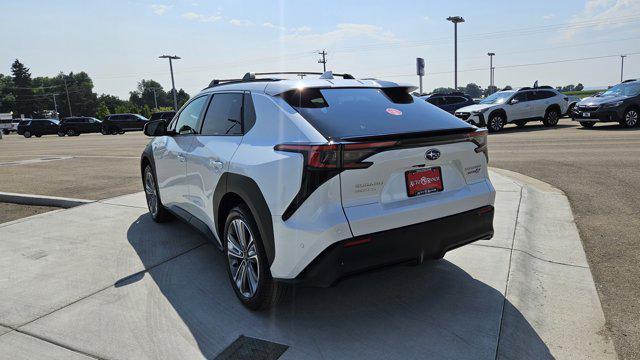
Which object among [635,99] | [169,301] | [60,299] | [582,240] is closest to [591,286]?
[582,240]

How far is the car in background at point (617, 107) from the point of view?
53.4 feet

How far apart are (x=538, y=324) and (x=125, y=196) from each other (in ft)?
21.2

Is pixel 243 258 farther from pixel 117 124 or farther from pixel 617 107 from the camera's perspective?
pixel 117 124

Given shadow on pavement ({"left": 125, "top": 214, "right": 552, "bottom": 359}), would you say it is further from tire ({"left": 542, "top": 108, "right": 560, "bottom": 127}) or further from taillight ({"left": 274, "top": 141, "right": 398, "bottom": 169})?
tire ({"left": 542, "top": 108, "right": 560, "bottom": 127})

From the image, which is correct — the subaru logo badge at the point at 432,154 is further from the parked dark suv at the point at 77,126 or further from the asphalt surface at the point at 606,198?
the parked dark suv at the point at 77,126

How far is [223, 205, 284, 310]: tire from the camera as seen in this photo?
317 centimetres

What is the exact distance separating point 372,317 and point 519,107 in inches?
698

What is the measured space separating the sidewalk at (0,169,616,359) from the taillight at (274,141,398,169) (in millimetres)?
1132

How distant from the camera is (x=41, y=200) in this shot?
7.22m

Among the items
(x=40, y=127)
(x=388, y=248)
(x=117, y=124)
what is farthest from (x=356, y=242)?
(x=40, y=127)

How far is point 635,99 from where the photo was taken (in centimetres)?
1627

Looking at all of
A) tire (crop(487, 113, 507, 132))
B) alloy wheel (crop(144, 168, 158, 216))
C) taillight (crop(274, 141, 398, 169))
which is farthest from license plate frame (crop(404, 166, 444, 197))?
tire (crop(487, 113, 507, 132))

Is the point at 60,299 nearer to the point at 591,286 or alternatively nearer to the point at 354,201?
the point at 354,201

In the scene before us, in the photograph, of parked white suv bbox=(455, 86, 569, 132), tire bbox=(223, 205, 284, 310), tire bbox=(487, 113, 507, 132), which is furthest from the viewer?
tire bbox=(487, 113, 507, 132)
